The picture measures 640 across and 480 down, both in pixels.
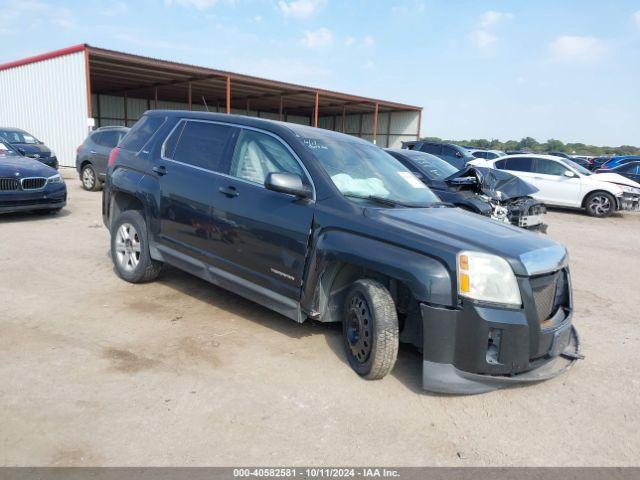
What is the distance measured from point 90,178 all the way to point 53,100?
10.2 m

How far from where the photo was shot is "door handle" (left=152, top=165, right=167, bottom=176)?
5102 millimetres

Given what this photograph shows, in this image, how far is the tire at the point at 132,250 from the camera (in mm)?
5348

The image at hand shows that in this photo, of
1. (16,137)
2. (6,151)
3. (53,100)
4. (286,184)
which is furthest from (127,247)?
(53,100)

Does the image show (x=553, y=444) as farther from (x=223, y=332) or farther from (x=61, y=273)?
(x=61, y=273)

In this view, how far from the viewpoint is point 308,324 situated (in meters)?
4.75

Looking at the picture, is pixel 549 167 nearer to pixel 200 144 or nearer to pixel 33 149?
pixel 200 144

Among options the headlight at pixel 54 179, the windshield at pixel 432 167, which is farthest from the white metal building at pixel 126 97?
the windshield at pixel 432 167

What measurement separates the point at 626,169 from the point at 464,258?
18.5 m

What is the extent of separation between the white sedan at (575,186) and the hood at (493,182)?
475cm

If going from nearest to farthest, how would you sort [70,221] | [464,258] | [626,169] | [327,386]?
1. [464,258]
2. [327,386]
3. [70,221]
4. [626,169]

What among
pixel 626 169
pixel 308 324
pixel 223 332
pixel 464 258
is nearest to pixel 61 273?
pixel 223 332

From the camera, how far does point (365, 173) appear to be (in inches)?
173

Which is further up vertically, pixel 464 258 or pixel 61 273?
pixel 464 258

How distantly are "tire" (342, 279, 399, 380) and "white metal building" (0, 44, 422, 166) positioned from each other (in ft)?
27.1
